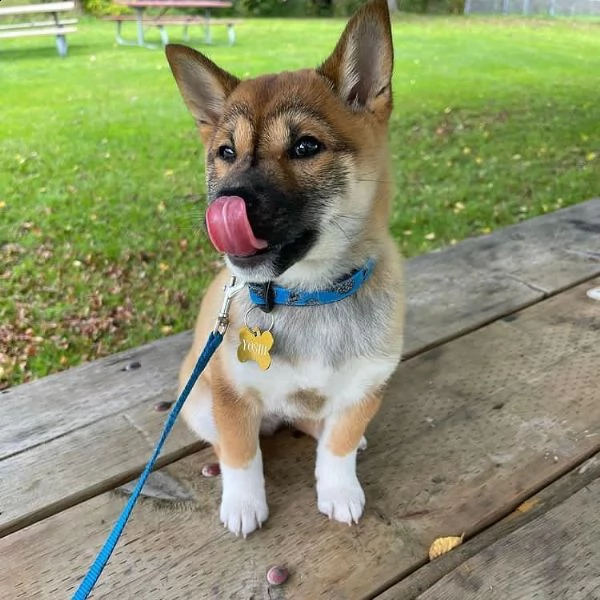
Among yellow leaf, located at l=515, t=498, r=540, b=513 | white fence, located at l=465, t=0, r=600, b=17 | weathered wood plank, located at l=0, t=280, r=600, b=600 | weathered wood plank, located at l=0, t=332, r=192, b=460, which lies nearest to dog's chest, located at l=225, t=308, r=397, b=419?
weathered wood plank, located at l=0, t=280, r=600, b=600

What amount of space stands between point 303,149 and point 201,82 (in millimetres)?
537

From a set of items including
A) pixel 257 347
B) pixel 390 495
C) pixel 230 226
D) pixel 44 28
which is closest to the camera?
pixel 230 226

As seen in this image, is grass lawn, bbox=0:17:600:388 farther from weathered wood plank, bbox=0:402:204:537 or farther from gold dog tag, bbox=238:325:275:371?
weathered wood plank, bbox=0:402:204:537

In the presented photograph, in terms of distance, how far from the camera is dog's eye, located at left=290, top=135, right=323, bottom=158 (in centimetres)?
186

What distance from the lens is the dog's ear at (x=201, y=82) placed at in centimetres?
204

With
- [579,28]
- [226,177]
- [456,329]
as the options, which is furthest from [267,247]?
[579,28]

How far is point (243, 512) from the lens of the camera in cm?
191

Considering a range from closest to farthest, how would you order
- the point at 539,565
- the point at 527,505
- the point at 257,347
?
the point at 539,565 → the point at 257,347 → the point at 527,505

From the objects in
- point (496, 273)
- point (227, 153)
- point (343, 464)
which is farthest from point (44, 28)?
point (343, 464)

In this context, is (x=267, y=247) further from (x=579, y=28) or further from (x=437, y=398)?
(x=579, y=28)

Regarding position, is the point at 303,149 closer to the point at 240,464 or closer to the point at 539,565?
the point at 240,464

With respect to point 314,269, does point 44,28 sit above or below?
below

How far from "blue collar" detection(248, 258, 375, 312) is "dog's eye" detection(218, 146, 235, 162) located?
41 centimetres

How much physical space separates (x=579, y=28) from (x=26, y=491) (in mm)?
23011
